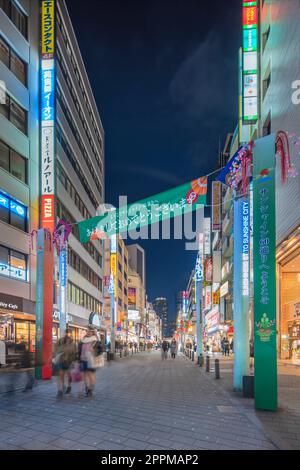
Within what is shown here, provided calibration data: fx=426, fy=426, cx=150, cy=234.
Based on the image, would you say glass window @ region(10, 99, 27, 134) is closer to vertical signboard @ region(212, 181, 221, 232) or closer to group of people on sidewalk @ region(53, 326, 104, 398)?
group of people on sidewalk @ region(53, 326, 104, 398)

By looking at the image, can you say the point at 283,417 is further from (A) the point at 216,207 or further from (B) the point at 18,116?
(A) the point at 216,207

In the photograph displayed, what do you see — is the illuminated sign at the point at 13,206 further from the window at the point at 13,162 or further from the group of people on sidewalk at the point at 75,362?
the group of people on sidewalk at the point at 75,362

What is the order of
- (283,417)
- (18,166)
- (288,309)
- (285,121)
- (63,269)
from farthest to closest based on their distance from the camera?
(288,309) < (63,269) < (18,166) < (285,121) < (283,417)

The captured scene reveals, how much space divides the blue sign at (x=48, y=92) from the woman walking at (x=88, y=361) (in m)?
19.0

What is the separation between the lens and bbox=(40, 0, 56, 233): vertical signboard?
27938mm

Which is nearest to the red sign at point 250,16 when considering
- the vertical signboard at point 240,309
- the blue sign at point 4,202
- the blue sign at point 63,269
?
the vertical signboard at point 240,309

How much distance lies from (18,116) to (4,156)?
11.3 feet

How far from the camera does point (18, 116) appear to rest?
27219 mm

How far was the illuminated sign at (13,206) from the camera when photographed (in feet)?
82.1

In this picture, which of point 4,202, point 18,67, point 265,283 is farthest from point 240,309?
point 18,67

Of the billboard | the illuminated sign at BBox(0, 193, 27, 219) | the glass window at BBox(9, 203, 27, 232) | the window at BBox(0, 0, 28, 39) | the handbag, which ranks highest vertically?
the window at BBox(0, 0, 28, 39)

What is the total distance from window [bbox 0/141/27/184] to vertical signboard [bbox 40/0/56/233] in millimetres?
1351

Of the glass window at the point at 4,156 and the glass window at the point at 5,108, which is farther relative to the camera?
the glass window at the point at 5,108

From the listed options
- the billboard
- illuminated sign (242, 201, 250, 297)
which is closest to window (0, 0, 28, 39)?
illuminated sign (242, 201, 250, 297)
